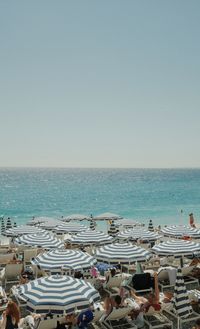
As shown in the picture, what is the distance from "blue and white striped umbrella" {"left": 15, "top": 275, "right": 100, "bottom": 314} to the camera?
7.24 m

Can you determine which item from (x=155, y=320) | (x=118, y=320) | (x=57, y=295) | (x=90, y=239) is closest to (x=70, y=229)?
(x=90, y=239)

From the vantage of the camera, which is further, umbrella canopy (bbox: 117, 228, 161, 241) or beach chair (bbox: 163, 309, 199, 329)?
umbrella canopy (bbox: 117, 228, 161, 241)

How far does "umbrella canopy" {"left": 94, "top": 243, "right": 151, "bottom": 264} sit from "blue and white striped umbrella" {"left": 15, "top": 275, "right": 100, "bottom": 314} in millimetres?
3064

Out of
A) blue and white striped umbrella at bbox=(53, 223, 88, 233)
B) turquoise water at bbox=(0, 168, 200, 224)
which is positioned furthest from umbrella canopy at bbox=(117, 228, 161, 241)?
turquoise water at bbox=(0, 168, 200, 224)

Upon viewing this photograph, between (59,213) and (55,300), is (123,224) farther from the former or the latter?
(59,213)

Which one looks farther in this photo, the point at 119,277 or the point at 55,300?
the point at 119,277

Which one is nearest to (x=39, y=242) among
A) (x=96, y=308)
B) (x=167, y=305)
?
(x=96, y=308)

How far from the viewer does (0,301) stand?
9477 mm

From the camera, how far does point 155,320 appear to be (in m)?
9.16

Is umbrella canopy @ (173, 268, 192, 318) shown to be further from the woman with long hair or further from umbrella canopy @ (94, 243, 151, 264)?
the woman with long hair

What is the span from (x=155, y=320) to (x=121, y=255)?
2332mm

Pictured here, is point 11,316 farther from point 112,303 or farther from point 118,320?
point 118,320

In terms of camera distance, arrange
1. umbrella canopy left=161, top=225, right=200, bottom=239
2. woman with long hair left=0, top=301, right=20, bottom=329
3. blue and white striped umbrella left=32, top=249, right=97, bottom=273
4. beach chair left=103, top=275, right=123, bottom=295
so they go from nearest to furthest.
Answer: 1. woman with long hair left=0, top=301, right=20, bottom=329
2. blue and white striped umbrella left=32, top=249, right=97, bottom=273
3. beach chair left=103, top=275, right=123, bottom=295
4. umbrella canopy left=161, top=225, right=200, bottom=239

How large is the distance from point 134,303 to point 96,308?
1075 mm
